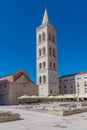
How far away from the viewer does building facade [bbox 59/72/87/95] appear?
77125mm

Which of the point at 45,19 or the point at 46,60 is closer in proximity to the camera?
the point at 46,60

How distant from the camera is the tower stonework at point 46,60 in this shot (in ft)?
234

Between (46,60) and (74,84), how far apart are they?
611 inches

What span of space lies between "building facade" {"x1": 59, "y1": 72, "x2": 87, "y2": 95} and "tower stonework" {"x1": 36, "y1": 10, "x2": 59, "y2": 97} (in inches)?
348

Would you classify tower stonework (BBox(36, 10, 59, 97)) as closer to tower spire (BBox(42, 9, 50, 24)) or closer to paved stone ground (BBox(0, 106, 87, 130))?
tower spire (BBox(42, 9, 50, 24))

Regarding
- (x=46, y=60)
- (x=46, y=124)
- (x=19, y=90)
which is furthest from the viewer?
(x=46, y=60)

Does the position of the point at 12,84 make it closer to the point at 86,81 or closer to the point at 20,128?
the point at 86,81

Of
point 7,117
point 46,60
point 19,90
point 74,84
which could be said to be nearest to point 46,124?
point 7,117

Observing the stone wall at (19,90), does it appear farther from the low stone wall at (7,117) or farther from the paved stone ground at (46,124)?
the paved stone ground at (46,124)

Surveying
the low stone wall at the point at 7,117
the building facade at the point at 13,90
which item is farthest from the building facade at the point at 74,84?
the low stone wall at the point at 7,117

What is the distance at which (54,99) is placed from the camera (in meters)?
61.7

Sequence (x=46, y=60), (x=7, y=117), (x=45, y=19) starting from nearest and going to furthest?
(x=7, y=117) → (x=46, y=60) → (x=45, y=19)

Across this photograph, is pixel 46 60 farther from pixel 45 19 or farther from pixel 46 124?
pixel 46 124

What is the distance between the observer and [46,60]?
2869 inches
